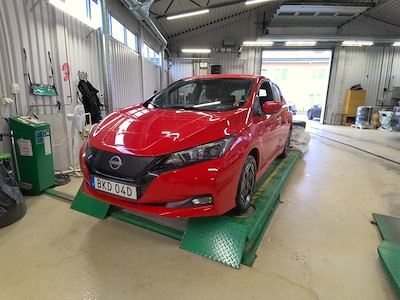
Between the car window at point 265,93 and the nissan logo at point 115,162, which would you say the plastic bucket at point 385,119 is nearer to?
the car window at point 265,93

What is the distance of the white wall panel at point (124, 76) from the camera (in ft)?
16.3

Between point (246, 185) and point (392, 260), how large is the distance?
1.11 metres

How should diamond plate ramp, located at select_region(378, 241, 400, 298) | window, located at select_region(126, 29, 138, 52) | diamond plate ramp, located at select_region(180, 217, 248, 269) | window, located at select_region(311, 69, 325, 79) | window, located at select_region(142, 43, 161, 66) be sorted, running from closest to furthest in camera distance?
diamond plate ramp, located at select_region(378, 241, 400, 298)
diamond plate ramp, located at select_region(180, 217, 248, 269)
window, located at select_region(126, 29, 138, 52)
window, located at select_region(142, 43, 161, 66)
window, located at select_region(311, 69, 325, 79)

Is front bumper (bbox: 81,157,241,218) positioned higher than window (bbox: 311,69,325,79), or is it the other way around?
window (bbox: 311,69,325,79)

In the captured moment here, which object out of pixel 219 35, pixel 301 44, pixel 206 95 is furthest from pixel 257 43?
pixel 206 95

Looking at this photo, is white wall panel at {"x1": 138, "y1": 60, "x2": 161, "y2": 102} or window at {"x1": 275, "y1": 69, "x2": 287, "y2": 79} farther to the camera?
window at {"x1": 275, "y1": 69, "x2": 287, "y2": 79}

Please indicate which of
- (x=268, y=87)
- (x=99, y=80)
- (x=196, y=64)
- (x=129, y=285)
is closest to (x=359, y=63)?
(x=196, y=64)

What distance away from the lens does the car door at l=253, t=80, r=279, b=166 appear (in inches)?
89.0

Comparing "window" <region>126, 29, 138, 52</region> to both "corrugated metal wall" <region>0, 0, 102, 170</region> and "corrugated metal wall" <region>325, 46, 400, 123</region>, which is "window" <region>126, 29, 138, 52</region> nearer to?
"corrugated metal wall" <region>0, 0, 102, 170</region>

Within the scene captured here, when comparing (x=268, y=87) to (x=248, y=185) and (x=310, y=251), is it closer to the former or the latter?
(x=248, y=185)

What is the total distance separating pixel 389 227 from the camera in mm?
2229

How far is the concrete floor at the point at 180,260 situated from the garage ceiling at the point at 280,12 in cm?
638

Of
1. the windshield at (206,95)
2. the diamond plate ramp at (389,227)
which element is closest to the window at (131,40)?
the windshield at (206,95)

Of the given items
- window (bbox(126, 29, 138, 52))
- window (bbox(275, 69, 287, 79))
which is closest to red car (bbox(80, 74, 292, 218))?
window (bbox(126, 29, 138, 52))
